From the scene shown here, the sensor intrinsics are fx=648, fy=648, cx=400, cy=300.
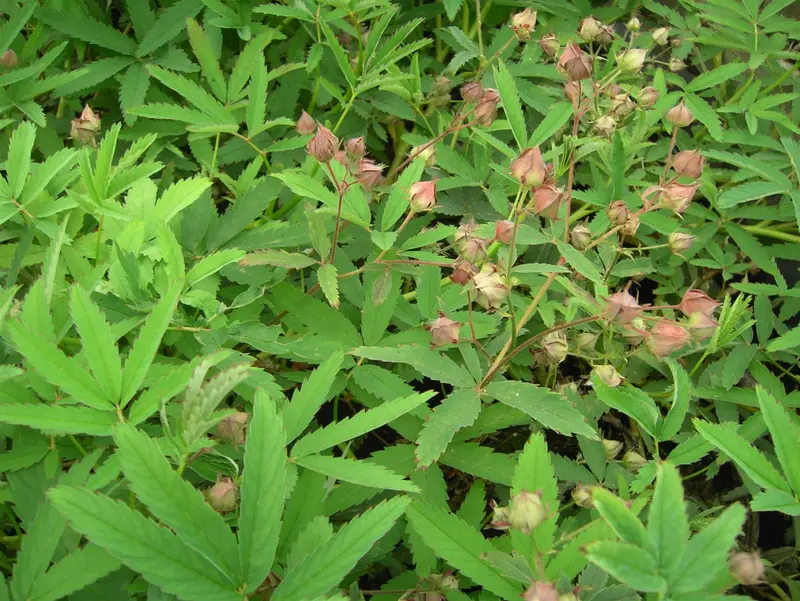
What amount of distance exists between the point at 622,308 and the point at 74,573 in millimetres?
834

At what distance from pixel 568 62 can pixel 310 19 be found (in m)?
0.66

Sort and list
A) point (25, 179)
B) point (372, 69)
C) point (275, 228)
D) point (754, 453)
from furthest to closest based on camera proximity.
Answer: point (372, 69) → point (275, 228) → point (25, 179) → point (754, 453)

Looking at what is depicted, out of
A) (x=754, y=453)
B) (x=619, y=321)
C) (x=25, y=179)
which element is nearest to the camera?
(x=754, y=453)

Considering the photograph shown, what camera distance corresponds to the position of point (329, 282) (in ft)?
3.72

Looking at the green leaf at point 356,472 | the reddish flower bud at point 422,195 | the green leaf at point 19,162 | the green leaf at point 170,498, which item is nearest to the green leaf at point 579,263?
the reddish flower bud at point 422,195

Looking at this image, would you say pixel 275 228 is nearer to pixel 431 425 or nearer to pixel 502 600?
pixel 431 425

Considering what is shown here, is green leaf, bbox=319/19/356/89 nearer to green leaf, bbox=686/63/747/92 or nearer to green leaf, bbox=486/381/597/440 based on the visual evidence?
green leaf, bbox=486/381/597/440

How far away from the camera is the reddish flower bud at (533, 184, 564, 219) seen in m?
1.05

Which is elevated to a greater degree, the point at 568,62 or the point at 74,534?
the point at 568,62

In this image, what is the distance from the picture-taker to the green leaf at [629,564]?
61cm

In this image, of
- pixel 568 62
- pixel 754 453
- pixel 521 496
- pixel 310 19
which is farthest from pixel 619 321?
pixel 310 19

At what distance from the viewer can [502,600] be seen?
3.02 feet

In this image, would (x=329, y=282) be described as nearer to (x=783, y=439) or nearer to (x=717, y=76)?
(x=783, y=439)

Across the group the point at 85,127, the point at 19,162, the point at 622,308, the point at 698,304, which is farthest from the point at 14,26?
the point at 698,304
